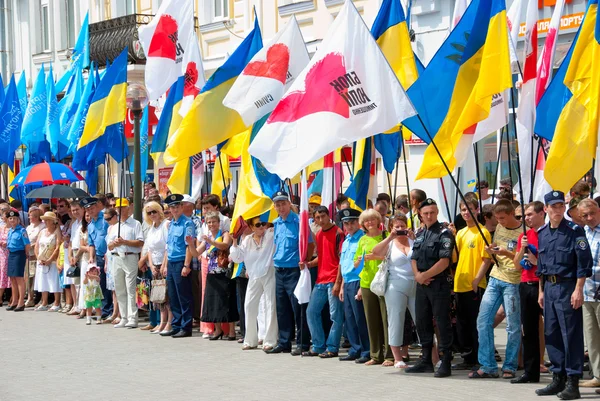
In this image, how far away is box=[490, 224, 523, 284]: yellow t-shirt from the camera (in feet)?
34.8

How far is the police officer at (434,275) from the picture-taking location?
35.7 ft

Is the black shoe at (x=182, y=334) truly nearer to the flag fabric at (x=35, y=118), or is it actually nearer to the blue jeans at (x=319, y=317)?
the blue jeans at (x=319, y=317)

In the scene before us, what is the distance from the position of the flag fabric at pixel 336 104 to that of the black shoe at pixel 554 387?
2.77m

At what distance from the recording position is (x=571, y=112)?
10703 mm

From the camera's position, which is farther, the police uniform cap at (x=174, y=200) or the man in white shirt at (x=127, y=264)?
the man in white shirt at (x=127, y=264)

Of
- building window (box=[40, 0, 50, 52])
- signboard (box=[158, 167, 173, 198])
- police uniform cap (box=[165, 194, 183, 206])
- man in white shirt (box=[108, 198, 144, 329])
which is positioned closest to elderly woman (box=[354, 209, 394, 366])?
police uniform cap (box=[165, 194, 183, 206])

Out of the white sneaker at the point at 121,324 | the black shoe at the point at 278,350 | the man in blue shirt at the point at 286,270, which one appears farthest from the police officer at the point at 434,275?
the white sneaker at the point at 121,324

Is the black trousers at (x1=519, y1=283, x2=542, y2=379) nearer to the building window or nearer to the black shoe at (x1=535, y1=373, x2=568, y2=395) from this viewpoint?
the black shoe at (x1=535, y1=373, x2=568, y2=395)

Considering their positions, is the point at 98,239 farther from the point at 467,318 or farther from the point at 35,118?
the point at 467,318

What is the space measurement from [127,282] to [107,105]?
3.20 meters

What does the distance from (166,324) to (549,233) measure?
671 centimetres

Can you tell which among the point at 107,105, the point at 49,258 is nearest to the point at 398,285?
the point at 107,105

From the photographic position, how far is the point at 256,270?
43.8 feet

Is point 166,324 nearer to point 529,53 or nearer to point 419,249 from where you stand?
point 419,249
